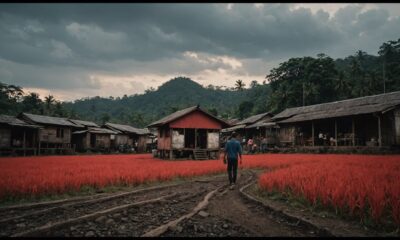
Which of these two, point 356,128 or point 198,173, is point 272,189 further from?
point 356,128

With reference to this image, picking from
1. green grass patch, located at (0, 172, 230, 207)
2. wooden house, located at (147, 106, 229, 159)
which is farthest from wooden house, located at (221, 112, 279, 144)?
green grass patch, located at (0, 172, 230, 207)

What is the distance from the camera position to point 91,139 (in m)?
39.9

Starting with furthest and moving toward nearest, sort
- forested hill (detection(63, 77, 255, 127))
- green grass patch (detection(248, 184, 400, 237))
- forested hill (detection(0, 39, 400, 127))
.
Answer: forested hill (detection(63, 77, 255, 127)), forested hill (detection(0, 39, 400, 127)), green grass patch (detection(248, 184, 400, 237))

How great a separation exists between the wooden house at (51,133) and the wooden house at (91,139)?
229 cm

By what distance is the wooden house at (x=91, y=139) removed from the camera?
126ft

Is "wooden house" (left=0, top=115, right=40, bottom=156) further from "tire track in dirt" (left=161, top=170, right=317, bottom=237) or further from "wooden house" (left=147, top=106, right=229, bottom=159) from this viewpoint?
"tire track in dirt" (left=161, top=170, right=317, bottom=237)

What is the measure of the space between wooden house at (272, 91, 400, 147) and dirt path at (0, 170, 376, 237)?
65.7ft

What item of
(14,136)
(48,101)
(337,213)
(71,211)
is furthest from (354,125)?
(48,101)

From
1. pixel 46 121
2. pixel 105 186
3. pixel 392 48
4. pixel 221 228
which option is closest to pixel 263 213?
pixel 221 228

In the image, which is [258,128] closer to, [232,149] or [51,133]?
[51,133]

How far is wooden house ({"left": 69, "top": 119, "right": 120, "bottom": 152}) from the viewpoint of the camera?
126 ft

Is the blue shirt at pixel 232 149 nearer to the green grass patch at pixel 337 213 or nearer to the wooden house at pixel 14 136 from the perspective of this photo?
the green grass patch at pixel 337 213

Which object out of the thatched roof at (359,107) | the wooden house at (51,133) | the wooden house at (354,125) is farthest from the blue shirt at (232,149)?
the wooden house at (51,133)

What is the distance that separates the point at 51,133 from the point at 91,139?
6.40 m
